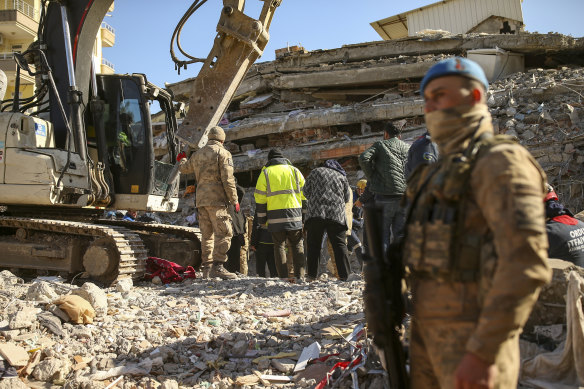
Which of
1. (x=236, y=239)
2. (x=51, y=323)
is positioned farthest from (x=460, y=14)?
(x=51, y=323)

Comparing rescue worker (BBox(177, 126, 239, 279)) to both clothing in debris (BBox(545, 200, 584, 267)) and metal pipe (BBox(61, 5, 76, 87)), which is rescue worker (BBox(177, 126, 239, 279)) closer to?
metal pipe (BBox(61, 5, 76, 87))

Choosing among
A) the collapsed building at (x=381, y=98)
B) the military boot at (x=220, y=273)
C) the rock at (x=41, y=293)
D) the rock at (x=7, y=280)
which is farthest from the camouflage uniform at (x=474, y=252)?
the collapsed building at (x=381, y=98)

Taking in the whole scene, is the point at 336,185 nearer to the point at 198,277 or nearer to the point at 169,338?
the point at 198,277

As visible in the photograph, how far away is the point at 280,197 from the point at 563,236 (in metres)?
3.91

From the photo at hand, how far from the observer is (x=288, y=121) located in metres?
13.1

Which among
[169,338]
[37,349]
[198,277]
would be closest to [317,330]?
[169,338]

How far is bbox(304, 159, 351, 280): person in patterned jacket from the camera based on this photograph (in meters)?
6.66

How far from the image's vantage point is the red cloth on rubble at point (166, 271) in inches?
284

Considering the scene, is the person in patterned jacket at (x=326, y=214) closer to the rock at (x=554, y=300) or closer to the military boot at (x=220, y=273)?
the military boot at (x=220, y=273)

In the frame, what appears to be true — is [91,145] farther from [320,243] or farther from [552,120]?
[552,120]

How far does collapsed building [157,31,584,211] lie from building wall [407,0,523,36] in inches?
211

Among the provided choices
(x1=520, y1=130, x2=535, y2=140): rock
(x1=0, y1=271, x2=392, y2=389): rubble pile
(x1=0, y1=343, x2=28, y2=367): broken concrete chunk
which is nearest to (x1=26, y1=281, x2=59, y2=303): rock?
(x1=0, y1=271, x2=392, y2=389): rubble pile

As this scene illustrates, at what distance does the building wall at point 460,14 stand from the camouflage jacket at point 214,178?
1585 centimetres

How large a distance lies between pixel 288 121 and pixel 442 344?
37.8 ft
